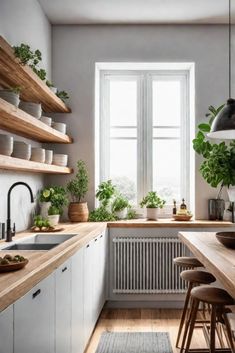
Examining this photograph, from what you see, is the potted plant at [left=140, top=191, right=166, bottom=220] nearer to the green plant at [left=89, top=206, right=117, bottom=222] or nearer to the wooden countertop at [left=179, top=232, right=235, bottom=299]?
the green plant at [left=89, top=206, right=117, bottom=222]

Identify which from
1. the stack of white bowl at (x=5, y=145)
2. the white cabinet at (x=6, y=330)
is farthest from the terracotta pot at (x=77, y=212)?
the white cabinet at (x=6, y=330)

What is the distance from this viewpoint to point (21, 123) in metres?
2.92

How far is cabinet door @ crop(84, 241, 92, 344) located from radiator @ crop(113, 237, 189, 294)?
37.9 inches

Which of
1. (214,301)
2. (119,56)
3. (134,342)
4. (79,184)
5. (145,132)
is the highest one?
(119,56)

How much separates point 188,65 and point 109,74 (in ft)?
3.24

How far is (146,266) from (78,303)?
1583 mm

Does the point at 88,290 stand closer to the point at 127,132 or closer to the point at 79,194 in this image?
the point at 79,194

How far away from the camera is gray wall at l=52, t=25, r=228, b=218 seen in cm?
456

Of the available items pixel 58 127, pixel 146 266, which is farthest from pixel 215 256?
pixel 58 127

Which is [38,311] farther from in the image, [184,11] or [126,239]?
[184,11]

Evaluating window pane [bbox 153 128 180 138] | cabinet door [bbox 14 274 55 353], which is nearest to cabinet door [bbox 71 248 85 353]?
cabinet door [bbox 14 274 55 353]

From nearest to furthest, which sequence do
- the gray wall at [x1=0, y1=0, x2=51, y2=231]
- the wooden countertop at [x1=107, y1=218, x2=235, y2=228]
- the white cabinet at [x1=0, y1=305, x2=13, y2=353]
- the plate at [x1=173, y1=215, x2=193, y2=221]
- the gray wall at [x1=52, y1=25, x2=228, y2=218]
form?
the white cabinet at [x1=0, y1=305, x2=13, y2=353] < the gray wall at [x1=0, y1=0, x2=51, y2=231] < the wooden countertop at [x1=107, y1=218, x2=235, y2=228] < the plate at [x1=173, y1=215, x2=193, y2=221] < the gray wall at [x1=52, y1=25, x2=228, y2=218]

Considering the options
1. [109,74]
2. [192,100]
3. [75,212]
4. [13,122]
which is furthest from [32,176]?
[192,100]

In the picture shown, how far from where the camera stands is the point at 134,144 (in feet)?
15.8
